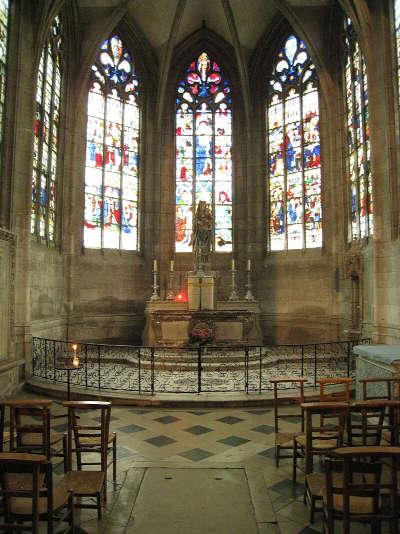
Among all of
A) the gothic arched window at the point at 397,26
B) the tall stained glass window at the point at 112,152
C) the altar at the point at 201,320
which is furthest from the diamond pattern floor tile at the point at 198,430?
the tall stained glass window at the point at 112,152

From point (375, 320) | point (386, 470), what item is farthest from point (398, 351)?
point (375, 320)

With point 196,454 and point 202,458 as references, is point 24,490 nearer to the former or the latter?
point 202,458

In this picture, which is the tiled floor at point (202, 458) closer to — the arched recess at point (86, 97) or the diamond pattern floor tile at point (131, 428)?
the diamond pattern floor tile at point (131, 428)

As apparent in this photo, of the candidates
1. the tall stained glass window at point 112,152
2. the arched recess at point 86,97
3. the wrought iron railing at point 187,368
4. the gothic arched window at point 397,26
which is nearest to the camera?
the wrought iron railing at point 187,368

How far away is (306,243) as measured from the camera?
17.7 meters

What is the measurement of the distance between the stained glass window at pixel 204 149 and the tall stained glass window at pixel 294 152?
1.96m

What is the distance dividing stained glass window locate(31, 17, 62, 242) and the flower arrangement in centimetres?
587

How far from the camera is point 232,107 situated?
20.0 metres

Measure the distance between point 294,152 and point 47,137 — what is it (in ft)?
31.5

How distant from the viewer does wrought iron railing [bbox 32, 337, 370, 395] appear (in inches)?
394

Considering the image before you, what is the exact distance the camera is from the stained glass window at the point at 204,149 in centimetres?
1955

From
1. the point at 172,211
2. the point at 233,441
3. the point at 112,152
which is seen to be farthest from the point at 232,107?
the point at 233,441

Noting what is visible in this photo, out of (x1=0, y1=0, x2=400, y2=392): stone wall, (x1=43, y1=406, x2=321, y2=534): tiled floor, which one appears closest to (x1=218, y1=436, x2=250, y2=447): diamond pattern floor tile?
(x1=43, y1=406, x2=321, y2=534): tiled floor

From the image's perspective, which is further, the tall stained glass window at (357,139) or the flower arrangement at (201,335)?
the tall stained glass window at (357,139)
